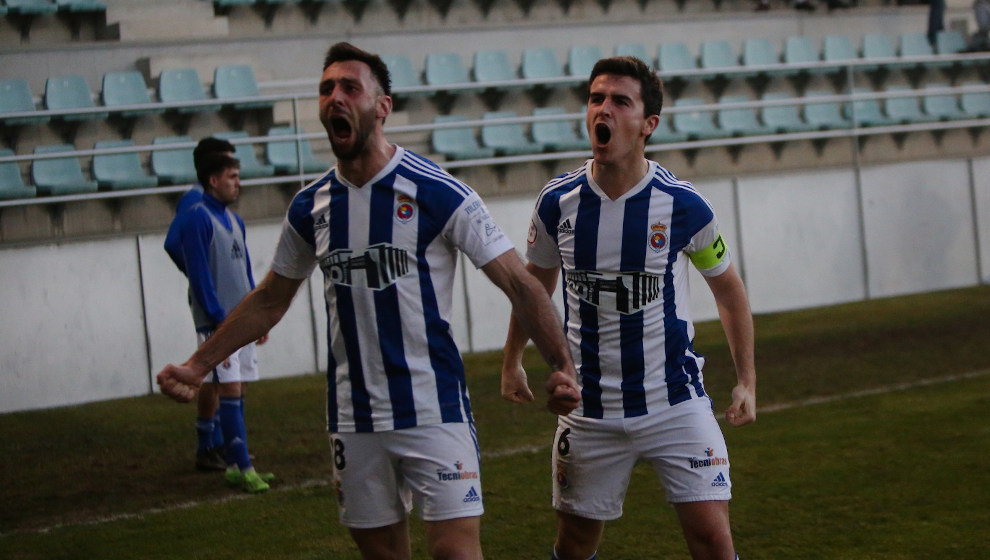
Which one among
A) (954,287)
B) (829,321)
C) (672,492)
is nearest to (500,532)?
(672,492)

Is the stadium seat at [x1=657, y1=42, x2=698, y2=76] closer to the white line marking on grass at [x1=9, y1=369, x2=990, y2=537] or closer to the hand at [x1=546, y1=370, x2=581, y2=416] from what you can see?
the white line marking on grass at [x1=9, y1=369, x2=990, y2=537]

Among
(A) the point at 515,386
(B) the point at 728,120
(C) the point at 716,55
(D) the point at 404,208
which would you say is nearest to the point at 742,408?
(A) the point at 515,386

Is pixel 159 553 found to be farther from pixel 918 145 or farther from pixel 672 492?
pixel 918 145

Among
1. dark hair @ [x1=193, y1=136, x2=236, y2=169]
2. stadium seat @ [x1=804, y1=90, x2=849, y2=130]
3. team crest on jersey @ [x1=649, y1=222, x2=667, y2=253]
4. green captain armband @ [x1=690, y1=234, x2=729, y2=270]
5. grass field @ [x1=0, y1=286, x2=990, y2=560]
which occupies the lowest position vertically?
grass field @ [x1=0, y1=286, x2=990, y2=560]

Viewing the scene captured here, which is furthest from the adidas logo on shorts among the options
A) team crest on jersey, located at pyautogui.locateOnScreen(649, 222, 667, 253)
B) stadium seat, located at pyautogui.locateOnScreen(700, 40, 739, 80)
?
stadium seat, located at pyautogui.locateOnScreen(700, 40, 739, 80)

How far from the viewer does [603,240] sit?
4105mm

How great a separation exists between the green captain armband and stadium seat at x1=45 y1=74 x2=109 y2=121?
997 cm

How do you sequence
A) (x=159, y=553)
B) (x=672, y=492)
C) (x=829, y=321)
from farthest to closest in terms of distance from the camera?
(x=829, y=321)
(x=159, y=553)
(x=672, y=492)

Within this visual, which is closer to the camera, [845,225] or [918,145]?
[845,225]

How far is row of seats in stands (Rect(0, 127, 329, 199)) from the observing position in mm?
11695

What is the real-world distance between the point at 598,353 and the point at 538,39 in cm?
1369

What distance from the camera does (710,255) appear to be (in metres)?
4.19

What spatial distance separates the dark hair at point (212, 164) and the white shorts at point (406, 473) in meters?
3.68

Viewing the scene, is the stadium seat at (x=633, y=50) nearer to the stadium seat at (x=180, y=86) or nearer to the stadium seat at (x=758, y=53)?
the stadium seat at (x=758, y=53)
